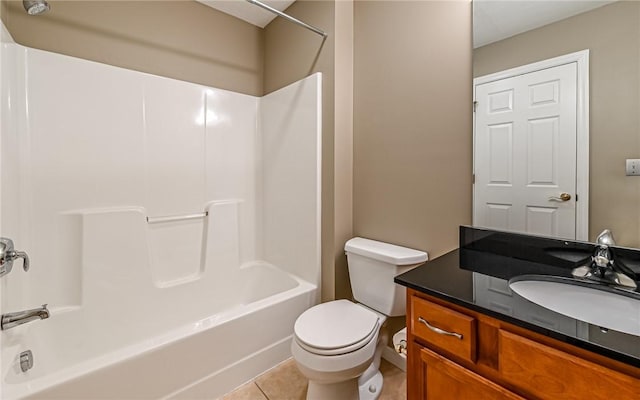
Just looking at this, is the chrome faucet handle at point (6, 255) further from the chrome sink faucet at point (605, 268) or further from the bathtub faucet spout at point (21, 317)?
the chrome sink faucet at point (605, 268)

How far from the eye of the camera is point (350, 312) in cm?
153

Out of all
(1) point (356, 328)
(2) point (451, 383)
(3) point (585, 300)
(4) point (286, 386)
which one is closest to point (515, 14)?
(3) point (585, 300)

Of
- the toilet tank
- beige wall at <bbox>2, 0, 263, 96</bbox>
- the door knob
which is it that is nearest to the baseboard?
the toilet tank

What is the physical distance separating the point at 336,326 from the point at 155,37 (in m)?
2.28

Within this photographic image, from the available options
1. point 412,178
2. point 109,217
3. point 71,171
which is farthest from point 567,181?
point 71,171

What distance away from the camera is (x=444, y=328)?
0.84m

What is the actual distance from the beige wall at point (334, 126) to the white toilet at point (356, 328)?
20 cm

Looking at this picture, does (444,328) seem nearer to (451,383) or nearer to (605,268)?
(451,383)

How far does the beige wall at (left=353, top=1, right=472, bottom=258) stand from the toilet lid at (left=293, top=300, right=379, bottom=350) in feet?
1.61

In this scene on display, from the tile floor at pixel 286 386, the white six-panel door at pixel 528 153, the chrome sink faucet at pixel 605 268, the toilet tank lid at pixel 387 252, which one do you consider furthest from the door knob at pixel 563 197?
the tile floor at pixel 286 386

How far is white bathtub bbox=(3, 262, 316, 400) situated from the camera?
1.12m

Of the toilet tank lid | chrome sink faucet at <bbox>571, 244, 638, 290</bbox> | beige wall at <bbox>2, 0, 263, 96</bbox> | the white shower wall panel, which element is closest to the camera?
chrome sink faucet at <bbox>571, 244, 638, 290</bbox>

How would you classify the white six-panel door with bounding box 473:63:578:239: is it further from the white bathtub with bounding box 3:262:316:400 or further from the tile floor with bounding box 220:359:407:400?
the white bathtub with bounding box 3:262:316:400

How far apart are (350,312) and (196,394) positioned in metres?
0.91
